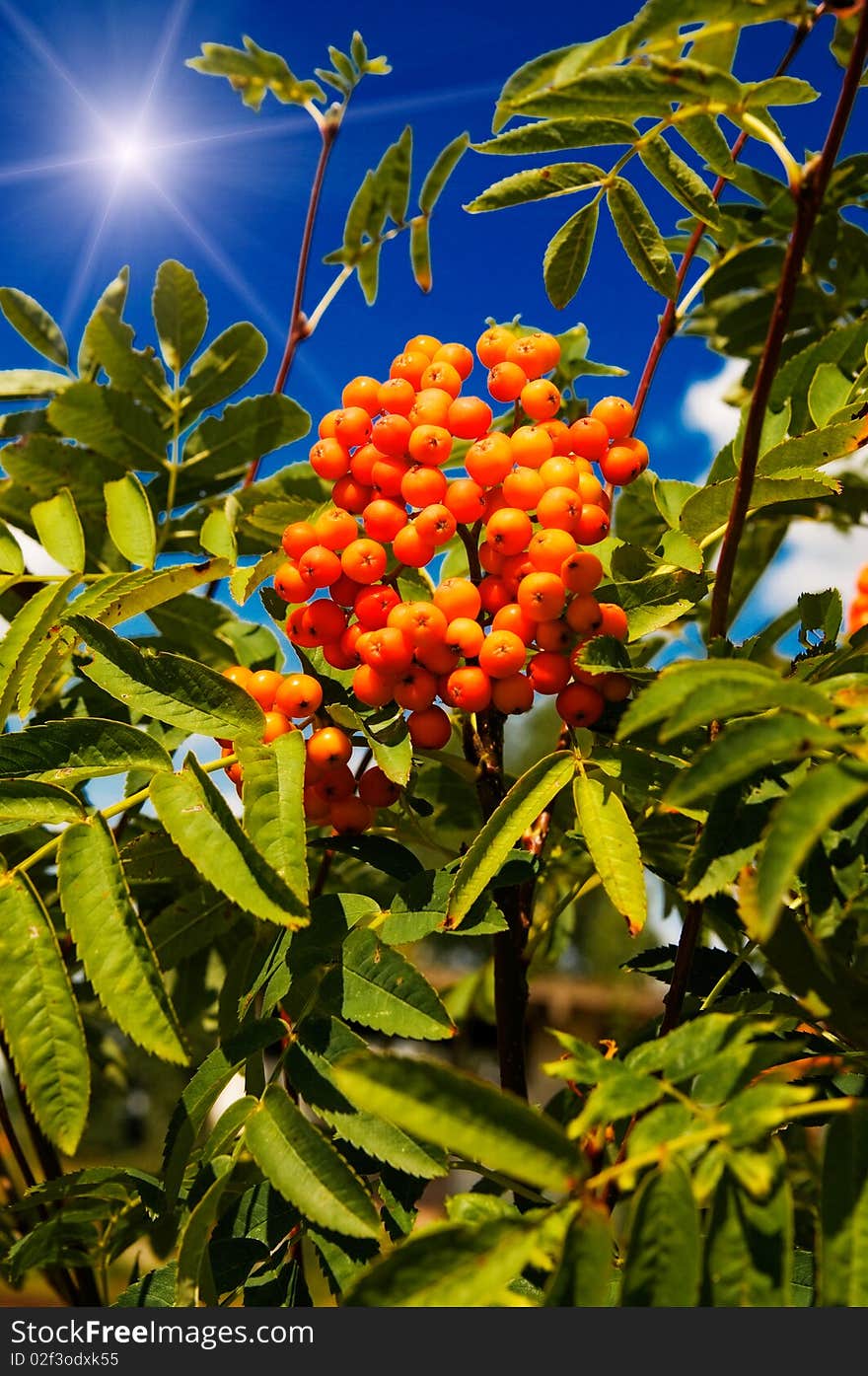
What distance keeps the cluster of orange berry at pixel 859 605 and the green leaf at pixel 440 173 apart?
97cm

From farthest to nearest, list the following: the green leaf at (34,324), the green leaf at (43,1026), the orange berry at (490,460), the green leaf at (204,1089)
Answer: the green leaf at (34,324)
the orange berry at (490,460)
the green leaf at (204,1089)
the green leaf at (43,1026)

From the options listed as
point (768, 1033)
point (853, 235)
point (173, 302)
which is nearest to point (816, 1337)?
point (768, 1033)

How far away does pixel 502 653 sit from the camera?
3.30 ft

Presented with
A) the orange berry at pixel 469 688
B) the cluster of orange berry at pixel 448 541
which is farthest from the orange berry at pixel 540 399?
the orange berry at pixel 469 688

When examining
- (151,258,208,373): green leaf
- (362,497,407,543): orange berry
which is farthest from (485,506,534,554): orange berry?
(151,258,208,373): green leaf

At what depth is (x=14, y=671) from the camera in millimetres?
1014

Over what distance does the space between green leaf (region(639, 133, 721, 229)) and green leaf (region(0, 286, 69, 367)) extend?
1026 millimetres

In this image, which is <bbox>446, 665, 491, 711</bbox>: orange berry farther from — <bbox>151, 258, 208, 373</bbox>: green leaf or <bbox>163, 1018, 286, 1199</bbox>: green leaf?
<bbox>151, 258, 208, 373</bbox>: green leaf

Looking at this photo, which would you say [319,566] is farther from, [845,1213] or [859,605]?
[859,605]

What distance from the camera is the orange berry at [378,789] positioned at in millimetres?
1132

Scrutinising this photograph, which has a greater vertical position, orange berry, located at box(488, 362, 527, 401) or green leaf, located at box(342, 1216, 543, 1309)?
orange berry, located at box(488, 362, 527, 401)

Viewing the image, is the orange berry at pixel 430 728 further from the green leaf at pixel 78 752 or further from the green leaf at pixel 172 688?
the green leaf at pixel 78 752

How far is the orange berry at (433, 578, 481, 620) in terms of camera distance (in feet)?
3.44

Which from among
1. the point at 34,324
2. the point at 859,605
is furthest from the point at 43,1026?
the point at 859,605
